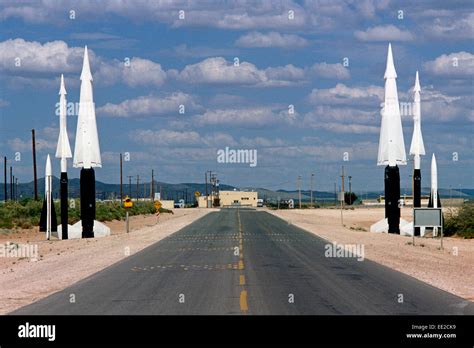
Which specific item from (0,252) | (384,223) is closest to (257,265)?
(0,252)

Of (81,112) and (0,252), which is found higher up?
(81,112)

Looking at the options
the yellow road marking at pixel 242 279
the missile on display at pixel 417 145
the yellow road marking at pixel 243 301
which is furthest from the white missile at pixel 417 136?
the yellow road marking at pixel 243 301

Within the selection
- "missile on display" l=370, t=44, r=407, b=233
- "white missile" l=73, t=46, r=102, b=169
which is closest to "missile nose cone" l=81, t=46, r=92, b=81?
"white missile" l=73, t=46, r=102, b=169

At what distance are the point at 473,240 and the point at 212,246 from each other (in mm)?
18711

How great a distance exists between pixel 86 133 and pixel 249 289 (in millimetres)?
31177

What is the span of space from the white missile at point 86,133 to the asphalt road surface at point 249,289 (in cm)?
1858

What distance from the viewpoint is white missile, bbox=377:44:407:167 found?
4931 cm

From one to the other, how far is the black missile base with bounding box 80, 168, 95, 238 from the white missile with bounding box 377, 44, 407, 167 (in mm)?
17949

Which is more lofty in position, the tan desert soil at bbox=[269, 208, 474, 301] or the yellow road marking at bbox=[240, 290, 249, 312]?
the yellow road marking at bbox=[240, 290, 249, 312]

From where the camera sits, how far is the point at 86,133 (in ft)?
159

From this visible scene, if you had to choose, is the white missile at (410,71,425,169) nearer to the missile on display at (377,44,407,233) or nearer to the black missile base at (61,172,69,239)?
the missile on display at (377,44,407,233)
